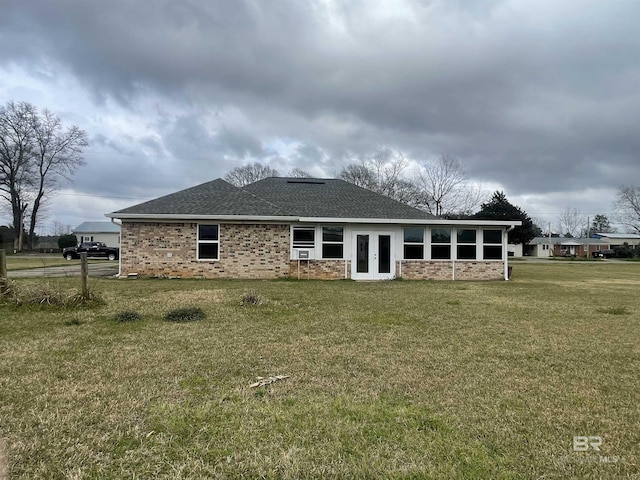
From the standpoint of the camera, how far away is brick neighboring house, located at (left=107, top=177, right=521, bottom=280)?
15164mm

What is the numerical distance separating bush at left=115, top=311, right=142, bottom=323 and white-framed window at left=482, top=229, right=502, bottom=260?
1420cm

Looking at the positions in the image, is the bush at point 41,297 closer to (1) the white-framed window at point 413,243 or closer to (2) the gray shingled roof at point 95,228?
(1) the white-framed window at point 413,243

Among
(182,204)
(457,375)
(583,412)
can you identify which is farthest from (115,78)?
(583,412)

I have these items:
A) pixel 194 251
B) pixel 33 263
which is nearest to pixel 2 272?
pixel 194 251

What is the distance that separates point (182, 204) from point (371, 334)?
12.2 m

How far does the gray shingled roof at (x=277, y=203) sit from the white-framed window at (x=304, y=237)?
26.0 inches

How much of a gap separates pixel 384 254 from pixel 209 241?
7215mm

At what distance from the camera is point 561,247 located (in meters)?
71.5

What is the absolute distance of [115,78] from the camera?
16.9m

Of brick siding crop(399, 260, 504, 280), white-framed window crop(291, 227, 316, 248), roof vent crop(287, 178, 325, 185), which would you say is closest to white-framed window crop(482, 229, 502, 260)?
brick siding crop(399, 260, 504, 280)

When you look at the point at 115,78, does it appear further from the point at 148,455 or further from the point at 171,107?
the point at 148,455

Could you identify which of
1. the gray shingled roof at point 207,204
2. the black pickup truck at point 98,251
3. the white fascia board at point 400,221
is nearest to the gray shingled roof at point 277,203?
the gray shingled roof at point 207,204
